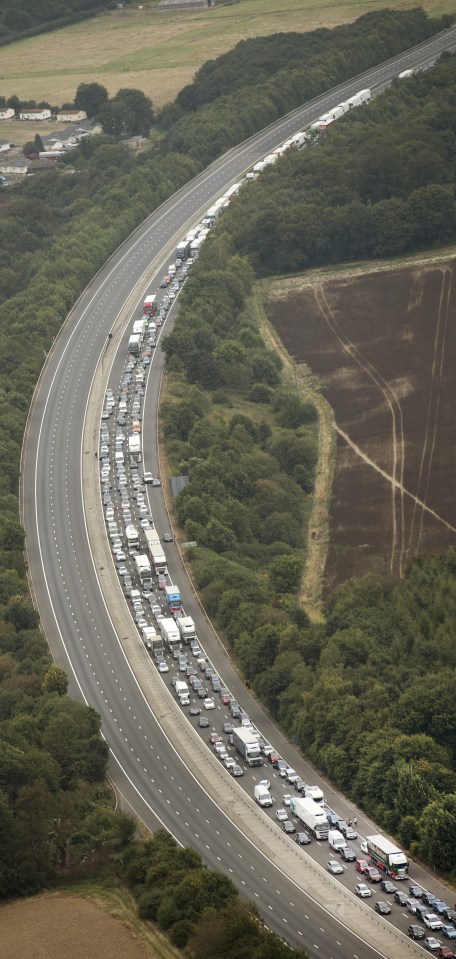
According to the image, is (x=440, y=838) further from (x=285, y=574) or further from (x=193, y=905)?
(x=285, y=574)

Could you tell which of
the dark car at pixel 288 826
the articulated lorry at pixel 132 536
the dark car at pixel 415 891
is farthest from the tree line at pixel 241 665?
the dark car at pixel 288 826

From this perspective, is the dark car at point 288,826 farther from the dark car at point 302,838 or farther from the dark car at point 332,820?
the dark car at point 332,820

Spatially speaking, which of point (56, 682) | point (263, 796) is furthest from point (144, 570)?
point (263, 796)

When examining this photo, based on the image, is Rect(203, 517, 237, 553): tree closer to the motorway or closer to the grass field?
the motorway

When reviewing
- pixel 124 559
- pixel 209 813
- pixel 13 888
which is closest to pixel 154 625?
pixel 124 559

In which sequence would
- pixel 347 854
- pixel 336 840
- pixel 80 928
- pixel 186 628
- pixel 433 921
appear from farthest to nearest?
1. pixel 186 628
2. pixel 336 840
3. pixel 347 854
4. pixel 433 921
5. pixel 80 928

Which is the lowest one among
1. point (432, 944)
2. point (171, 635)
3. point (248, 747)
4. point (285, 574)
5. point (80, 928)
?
point (285, 574)
